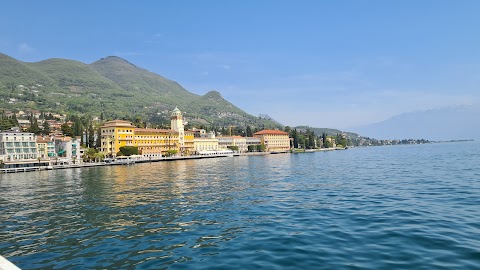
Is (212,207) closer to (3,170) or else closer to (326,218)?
(326,218)

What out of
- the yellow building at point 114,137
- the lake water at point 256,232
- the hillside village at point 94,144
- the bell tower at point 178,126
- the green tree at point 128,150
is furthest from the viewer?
the bell tower at point 178,126

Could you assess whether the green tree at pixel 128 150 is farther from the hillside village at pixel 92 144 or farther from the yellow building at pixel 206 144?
the yellow building at pixel 206 144

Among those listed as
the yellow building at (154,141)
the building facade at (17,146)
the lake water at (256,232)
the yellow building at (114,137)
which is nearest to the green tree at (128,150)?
the yellow building at (114,137)

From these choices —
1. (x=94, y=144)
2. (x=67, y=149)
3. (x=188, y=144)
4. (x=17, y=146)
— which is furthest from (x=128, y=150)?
(x=188, y=144)

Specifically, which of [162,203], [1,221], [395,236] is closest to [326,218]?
[395,236]

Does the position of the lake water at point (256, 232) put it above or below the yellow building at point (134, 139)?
below

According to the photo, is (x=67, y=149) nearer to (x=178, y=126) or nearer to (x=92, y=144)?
(x=92, y=144)

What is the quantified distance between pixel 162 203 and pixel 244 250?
550 inches

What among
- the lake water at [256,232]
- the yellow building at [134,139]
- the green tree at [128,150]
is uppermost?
the yellow building at [134,139]

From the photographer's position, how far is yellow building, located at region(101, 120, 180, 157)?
132125 mm

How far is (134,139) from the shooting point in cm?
13750

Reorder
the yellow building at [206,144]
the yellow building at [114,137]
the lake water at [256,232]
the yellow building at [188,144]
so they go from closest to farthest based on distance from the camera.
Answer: the lake water at [256,232] → the yellow building at [114,137] → the yellow building at [188,144] → the yellow building at [206,144]

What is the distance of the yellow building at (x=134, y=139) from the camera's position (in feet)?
433

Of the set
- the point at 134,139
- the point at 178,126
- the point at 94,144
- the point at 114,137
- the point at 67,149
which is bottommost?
the point at 67,149
